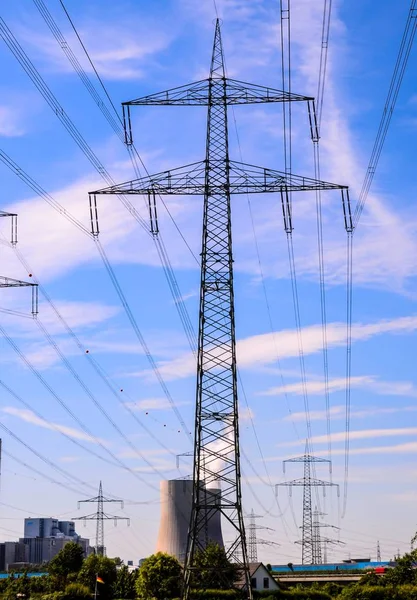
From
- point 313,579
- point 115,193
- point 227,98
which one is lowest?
point 313,579

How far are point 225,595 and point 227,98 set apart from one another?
40718mm

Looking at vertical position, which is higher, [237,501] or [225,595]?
[237,501]

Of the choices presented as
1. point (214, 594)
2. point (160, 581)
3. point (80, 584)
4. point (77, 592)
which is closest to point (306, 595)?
point (160, 581)

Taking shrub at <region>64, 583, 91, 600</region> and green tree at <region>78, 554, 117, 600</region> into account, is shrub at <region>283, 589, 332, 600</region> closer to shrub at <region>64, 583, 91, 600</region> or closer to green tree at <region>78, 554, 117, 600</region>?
green tree at <region>78, 554, 117, 600</region>

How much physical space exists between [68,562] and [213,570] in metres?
69.9

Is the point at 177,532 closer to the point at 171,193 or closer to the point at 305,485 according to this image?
the point at 305,485

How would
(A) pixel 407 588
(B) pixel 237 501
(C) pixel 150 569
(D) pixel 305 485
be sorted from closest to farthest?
(B) pixel 237 501, (A) pixel 407 588, (C) pixel 150 569, (D) pixel 305 485

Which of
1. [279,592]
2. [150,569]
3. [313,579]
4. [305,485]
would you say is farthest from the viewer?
[305,485]

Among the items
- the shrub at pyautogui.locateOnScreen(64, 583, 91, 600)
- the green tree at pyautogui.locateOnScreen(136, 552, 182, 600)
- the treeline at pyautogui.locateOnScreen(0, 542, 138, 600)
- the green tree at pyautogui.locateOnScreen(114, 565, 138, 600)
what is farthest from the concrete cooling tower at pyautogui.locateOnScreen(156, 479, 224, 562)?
the green tree at pyautogui.locateOnScreen(136, 552, 182, 600)

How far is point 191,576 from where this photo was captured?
52875mm

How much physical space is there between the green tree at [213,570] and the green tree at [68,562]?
3841cm

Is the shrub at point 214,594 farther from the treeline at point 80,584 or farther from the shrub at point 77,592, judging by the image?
the shrub at point 77,592

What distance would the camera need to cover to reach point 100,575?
9688cm

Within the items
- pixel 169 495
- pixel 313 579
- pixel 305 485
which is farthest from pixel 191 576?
pixel 305 485
